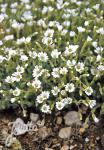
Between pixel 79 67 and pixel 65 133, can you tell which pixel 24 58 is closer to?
pixel 79 67

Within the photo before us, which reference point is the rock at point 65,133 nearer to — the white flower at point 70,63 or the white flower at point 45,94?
→ the white flower at point 45,94

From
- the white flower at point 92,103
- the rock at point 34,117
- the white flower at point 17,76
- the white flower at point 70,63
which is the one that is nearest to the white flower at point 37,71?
the white flower at point 17,76

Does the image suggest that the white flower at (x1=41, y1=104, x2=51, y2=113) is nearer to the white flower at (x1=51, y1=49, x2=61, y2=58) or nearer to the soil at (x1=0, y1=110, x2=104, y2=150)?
the soil at (x1=0, y1=110, x2=104, y2=150)

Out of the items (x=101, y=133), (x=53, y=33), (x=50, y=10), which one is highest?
(x=50, y=10)

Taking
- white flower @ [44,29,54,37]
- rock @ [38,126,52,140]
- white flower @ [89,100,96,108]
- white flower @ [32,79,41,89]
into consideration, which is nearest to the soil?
rock @ [38,126,52,140]

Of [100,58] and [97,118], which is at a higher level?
[100,58]

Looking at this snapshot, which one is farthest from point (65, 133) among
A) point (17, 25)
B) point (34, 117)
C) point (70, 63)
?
point (17, 25)

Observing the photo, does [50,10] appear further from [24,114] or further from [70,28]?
[24,114]

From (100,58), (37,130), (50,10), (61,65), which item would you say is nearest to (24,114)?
(37,130)
